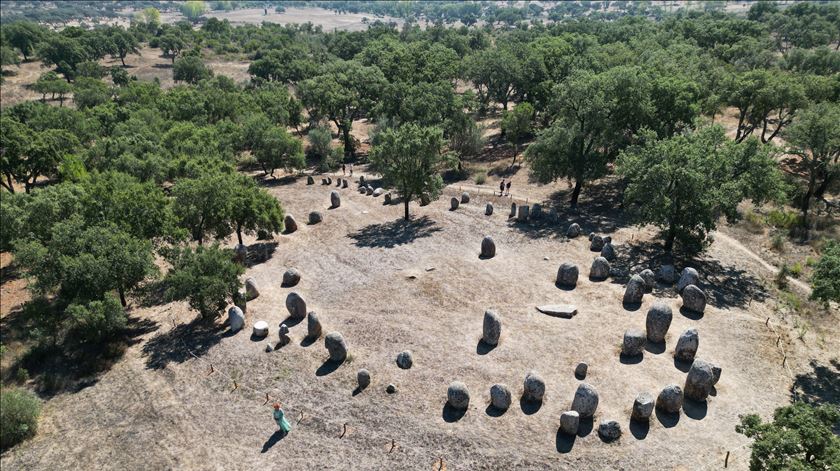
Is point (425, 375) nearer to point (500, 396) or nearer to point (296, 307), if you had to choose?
point (500, 396)

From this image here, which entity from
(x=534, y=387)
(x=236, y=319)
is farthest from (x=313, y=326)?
(x=534, y=387)

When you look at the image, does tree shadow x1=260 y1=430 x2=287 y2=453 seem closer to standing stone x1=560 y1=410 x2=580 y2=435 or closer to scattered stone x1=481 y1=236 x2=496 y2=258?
standing stone x1=560 y1=410 x2=580 y2=435

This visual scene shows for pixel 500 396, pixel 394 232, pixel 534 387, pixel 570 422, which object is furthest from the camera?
pixel 394 232

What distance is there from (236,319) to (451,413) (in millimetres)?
17538

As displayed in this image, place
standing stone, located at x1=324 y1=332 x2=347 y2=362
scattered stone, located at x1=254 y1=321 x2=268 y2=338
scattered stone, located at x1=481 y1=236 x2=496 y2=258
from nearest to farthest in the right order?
standing stone, located at x1=324 y1=332 x2=347 y2=362, scattered stone, located at x1=254 y1=321 x2=268 y2=338, scattered stone, located at x1=481 y1=236 x2=496 y2=258

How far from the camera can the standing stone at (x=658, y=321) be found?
31109 mm

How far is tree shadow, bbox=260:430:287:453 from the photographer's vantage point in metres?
26.2

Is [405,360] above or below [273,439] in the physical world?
above

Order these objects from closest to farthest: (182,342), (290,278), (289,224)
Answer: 1. (182,342)
2. (290,278)
3. (289,224)

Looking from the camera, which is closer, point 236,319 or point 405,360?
point 405,360

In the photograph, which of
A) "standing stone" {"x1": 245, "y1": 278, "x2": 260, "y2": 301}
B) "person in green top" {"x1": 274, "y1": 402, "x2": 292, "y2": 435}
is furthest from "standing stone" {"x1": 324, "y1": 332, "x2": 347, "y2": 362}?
"standing stone" {"x1": 245, "y1": 278, "x2": 260, "y2": 301}

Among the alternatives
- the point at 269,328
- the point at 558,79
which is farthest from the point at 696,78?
the point at 269,328

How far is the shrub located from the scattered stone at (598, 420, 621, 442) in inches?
1243

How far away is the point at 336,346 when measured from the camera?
1249 inches
